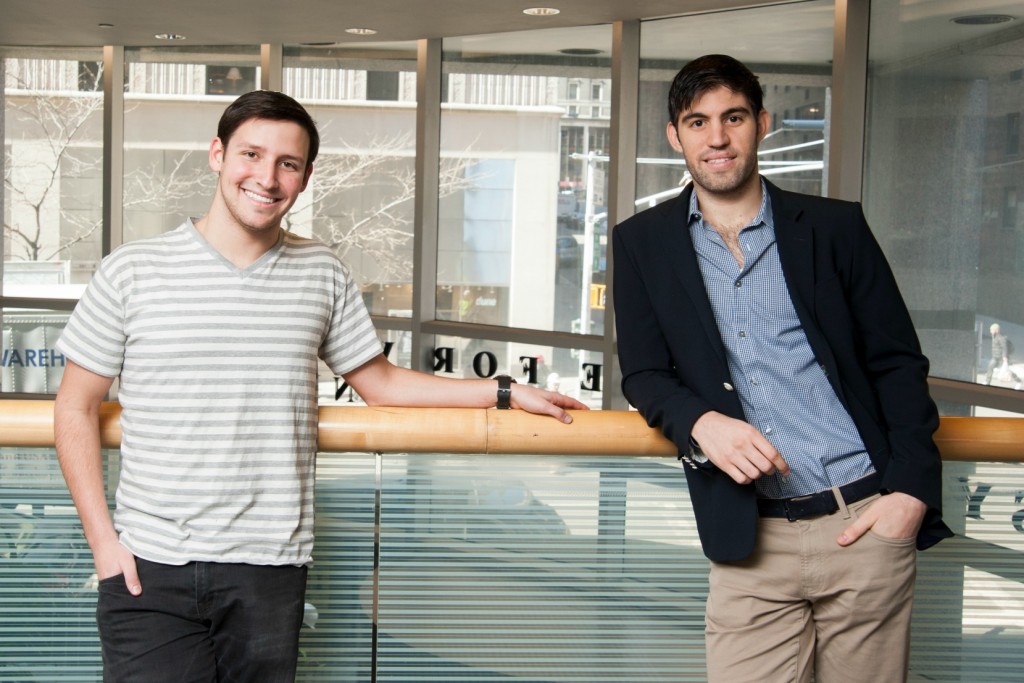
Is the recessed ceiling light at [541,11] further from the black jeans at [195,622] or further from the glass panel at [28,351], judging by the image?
the black jeans at [195,622]

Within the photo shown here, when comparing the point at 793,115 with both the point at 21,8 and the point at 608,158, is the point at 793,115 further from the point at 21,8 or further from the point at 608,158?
the point at 21,8

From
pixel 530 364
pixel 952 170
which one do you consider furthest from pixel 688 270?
pixel 530 364

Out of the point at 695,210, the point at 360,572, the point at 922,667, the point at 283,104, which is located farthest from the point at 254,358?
the point at 922,667

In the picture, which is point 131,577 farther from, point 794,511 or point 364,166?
point 364,166

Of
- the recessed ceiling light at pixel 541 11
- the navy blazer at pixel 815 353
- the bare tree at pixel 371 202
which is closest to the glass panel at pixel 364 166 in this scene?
the bare tree at pixel 371 202

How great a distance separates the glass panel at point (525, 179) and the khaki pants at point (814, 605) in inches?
219

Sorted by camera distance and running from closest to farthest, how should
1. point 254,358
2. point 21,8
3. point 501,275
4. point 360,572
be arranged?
point 254,358
point 360,572
point 21,8
point 501,275

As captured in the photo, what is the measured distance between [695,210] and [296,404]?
2.58 feet

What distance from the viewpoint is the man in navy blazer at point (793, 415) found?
6.35 feet

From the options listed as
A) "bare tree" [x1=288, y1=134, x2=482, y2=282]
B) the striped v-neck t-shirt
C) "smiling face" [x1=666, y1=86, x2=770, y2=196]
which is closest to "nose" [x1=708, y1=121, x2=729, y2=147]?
"smiling face" [x1=666, y1=86, x2=770, y2=196]

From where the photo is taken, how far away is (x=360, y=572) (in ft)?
7.38

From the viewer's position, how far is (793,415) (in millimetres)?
1960

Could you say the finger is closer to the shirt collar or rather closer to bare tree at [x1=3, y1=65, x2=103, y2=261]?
the shirt collar

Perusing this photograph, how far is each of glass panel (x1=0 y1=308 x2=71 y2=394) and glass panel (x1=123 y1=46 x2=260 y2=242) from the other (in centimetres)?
108
